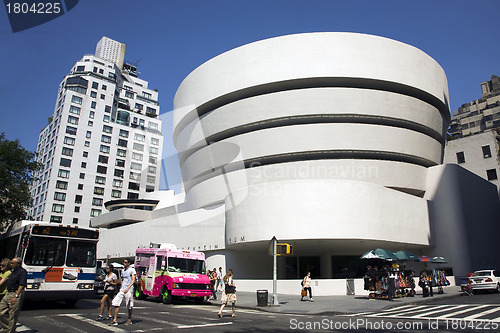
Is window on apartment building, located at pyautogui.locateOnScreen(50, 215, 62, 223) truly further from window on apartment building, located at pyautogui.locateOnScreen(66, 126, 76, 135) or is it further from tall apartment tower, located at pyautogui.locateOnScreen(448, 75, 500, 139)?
tall apartment tower, located at pyautogui.locateOnScreen(448, 75, 500, 139)

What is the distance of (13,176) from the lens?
87.6 ft

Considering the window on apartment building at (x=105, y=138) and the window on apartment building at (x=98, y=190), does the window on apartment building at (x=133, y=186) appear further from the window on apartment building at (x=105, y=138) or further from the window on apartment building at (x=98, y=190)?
the window on apartment building at (x=105, y=138)

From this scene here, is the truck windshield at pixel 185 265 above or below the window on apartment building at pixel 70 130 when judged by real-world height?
below

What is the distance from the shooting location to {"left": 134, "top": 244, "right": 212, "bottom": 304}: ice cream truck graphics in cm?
1697

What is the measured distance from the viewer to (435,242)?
33.6m

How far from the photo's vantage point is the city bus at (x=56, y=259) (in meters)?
12.5

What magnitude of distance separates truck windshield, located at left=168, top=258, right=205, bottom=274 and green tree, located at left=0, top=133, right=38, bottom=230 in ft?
49.8

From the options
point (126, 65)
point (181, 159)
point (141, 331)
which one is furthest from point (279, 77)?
point (126, 65)

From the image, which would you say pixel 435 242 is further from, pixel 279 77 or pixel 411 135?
pixel 279 77

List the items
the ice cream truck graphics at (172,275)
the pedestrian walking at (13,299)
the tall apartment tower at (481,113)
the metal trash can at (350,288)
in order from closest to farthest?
the pedestrian walking at (13,299) → the ice cream truck graphics at (172,275) → the metal trash can at (350,288) → the tall apartment tower at (481,113)

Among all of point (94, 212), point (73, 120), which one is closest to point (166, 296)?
point (94, 212)

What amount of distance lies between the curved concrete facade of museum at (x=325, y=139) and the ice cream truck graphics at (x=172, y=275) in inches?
437


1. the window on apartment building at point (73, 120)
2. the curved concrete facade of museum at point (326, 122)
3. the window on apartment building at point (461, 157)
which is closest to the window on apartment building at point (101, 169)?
the window on apartment building at point (73, 120)

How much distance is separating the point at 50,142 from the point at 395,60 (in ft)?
220
